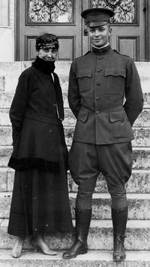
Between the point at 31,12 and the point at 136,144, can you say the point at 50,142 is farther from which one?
the point at 31,12

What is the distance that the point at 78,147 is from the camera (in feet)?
12.3

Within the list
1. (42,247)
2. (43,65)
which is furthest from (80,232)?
(43,65)

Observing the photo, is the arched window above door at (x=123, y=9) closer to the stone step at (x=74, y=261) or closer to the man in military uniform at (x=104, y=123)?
the man in military uniform at (x=104, y=123)

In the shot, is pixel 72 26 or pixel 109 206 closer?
pixel 109 206

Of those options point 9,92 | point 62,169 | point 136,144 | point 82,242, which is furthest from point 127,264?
point 9,92

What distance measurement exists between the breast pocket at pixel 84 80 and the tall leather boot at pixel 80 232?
36.9 inches

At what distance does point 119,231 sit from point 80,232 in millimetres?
301

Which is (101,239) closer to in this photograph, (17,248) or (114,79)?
(17,248)

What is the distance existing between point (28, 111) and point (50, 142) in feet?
0.96

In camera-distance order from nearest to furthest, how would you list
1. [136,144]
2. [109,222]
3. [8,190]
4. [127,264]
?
1. [127,264]
2. [109,222]
3. [8,190]
4. [136,144]

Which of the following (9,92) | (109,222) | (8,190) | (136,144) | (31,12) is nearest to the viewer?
(109,222)

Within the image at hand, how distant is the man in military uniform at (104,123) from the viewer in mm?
3646

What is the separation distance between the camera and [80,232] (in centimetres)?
377

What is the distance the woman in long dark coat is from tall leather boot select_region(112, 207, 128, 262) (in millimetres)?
404
